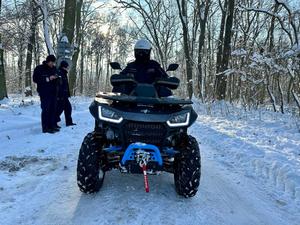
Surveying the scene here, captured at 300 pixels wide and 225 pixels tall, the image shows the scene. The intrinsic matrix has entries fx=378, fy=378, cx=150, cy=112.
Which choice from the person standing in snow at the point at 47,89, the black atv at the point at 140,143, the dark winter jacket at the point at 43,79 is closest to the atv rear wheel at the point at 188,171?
the black atv at the point at 140,143

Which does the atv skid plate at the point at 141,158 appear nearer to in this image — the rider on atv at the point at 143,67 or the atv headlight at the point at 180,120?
the atv headlight at the point at 180,120

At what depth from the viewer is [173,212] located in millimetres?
4305

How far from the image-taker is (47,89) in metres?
9.59

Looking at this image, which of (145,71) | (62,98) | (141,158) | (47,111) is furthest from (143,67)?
(62,98)

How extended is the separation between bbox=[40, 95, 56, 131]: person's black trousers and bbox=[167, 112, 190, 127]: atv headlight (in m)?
5.75

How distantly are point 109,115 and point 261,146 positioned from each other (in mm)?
4598

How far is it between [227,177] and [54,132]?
5.01 meters

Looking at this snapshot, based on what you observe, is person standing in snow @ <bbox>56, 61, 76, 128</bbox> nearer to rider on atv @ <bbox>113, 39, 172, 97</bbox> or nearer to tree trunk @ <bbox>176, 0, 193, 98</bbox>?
rider on atv @ <bbox>113, 39, 172, 97</bbox>

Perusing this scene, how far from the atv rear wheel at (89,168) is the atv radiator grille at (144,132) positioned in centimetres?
49

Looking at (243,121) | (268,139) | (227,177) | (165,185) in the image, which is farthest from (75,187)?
(243,121)

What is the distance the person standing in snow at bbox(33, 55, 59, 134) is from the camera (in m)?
9.48

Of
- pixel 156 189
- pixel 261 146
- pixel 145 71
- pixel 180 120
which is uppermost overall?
pixel 145 71

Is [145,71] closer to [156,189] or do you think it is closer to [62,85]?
[156,189]

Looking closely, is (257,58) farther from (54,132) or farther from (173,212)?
(173,212)
